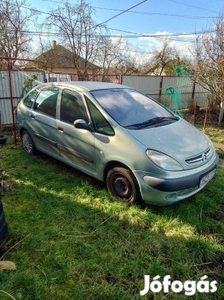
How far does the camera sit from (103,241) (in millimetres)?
2527

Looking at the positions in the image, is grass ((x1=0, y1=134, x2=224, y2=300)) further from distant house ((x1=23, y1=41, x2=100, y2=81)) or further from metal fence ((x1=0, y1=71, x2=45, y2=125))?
distant house ((x1=23, y1=41, x2=100, y2=81))

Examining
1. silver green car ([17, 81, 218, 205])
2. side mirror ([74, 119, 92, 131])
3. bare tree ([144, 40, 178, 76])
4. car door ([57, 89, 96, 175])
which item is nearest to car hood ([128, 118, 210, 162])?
silver green car ([17, 81, 218, 205])

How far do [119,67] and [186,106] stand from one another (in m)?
8.76

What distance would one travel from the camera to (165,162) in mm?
2738

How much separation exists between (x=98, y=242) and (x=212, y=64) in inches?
329

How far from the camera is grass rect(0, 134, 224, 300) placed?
2.01 meters

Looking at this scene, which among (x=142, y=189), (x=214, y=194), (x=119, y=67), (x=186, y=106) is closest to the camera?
(x=142, y=189)

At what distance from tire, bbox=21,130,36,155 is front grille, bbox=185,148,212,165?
311 centimetres

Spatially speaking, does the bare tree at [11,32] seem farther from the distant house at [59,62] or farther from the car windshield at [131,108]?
the car windshield at [131,108]

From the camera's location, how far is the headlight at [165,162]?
2.73 m

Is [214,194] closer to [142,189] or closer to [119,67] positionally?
[142,189]

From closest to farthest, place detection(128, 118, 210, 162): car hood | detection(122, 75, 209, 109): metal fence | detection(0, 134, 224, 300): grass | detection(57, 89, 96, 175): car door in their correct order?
detection(0, 134, 224, 300): grass, detection(128, 118, 210, 162): car hood, detection(57, 89, 96, 175): car door, detection(122, 75, 209, 109): metal fence

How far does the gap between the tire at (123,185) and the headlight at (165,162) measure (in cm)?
37

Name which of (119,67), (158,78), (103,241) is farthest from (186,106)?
(103,241)
